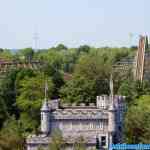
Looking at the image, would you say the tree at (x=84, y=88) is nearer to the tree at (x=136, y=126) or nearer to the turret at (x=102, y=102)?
the tree at (x=136, y=126)

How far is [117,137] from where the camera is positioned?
2128 inches

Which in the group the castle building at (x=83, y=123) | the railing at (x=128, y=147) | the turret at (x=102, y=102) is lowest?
A: the railing at (x=128, y=147)

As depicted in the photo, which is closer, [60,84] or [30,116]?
[30,116]

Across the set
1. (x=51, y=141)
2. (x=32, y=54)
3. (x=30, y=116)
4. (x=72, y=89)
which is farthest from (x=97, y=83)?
(x=32, y=54)

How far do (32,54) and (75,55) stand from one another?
19.4m

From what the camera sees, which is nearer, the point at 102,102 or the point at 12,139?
the point at 12,139

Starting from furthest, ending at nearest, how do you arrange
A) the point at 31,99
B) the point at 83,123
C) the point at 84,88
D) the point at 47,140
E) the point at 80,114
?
the point at 84,88 < the point at 31,99 < the point at 83,123 < the point at 80,114 < the point at 47,140

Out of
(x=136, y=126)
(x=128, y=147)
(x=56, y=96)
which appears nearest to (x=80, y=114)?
(x=128, y=147)

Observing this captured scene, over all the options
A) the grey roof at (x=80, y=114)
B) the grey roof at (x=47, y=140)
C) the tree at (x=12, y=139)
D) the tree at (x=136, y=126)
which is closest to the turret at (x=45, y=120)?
the grey roof at (x=80, y=114)

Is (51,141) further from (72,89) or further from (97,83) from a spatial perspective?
(97,83)

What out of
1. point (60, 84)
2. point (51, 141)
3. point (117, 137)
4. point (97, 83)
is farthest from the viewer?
point (60, 84)

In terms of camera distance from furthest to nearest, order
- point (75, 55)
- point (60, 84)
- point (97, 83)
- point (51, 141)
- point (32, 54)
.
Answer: point (32, 54), point (75, 55), point (60, 84), point (97, 83), point (51, 141)

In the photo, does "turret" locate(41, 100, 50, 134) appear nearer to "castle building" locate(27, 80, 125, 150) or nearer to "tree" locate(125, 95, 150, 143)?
"castle building" locate(27, 80, 125, 150)

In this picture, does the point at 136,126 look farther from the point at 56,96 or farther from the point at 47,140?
the point at 56,96
